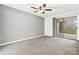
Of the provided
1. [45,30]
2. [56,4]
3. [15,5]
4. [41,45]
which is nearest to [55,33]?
[45,30]

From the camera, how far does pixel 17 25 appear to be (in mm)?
2439

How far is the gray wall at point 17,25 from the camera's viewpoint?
2.37 m

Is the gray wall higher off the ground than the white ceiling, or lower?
lower

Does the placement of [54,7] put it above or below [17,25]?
above

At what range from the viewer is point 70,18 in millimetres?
2352

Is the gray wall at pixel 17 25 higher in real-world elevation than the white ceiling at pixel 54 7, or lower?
lower

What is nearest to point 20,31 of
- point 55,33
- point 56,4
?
point 55,33

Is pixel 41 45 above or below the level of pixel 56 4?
below

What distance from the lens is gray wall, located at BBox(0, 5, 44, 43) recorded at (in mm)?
2373

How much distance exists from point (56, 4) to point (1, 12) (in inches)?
46.8
